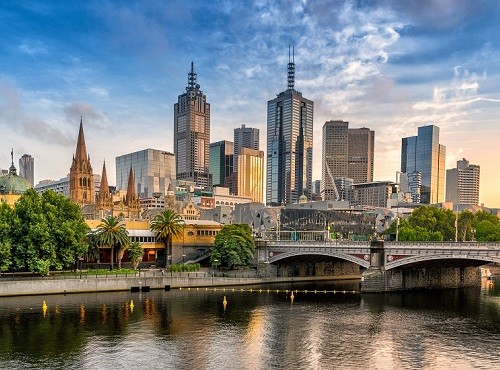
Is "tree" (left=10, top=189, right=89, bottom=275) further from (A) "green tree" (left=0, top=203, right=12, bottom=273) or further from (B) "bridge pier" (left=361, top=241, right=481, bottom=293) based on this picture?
(B) "bridge pier" (left=361, top=241, right=481, bottom=293)

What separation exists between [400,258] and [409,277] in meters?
11.6

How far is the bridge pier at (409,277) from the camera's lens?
360 feet

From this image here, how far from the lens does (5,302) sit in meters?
89.1

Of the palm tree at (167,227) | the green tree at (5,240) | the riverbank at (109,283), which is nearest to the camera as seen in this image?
the riverbank at (109,283)

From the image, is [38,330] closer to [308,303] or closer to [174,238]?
[308,303]

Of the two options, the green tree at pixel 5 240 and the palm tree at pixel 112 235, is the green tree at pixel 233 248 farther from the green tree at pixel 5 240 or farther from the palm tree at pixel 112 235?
the green tree at pixel 5 240

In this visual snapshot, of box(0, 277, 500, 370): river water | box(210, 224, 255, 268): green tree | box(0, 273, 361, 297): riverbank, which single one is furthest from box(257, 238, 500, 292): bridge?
box(0, 273, 361, 297): riverbank

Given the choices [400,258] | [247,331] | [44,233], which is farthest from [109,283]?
[400,258]

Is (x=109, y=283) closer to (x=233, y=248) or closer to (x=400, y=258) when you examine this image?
(x=233, y=248)

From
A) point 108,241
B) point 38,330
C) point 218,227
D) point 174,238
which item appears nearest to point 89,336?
point 38,330

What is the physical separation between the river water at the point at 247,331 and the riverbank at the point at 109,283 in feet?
9.45

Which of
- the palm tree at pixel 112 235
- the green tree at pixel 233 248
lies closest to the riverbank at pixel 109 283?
the green tree at pixel 233 248

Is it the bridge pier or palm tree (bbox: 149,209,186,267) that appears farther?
palm tree (bbox: 149,209,186,267)

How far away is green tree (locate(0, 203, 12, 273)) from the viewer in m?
95.5
